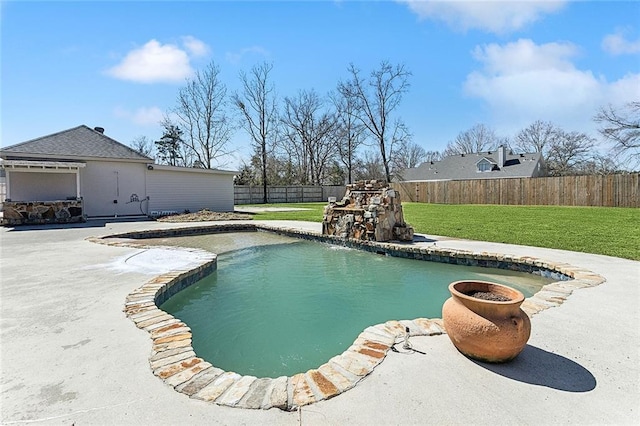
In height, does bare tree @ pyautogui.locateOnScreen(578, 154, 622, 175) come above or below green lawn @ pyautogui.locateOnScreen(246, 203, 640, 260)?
above

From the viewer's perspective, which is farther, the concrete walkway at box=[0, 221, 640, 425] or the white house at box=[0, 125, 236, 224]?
the white house at box=[0, 125, 236, 224]

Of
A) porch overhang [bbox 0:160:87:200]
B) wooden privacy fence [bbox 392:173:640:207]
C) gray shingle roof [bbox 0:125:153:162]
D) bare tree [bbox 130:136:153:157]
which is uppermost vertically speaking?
bare tree [bbox 130:136:153:157]

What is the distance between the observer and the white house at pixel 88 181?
1190 centimetres

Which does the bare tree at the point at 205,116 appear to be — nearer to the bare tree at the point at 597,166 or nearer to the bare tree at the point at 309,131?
the bare tree at the point at 309,131

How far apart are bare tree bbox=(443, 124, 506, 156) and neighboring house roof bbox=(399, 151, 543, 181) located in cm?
711

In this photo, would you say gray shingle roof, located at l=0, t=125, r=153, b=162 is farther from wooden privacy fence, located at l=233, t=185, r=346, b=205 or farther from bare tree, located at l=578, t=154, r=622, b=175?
bare tree, located at l=578, t=154, r=622, b=175

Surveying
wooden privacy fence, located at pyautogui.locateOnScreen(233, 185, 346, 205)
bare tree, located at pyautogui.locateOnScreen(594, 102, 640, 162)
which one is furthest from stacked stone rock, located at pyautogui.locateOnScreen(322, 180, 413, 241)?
bare tree, located at pyautogui.locateOnScreen(594, 102, 640, 162)

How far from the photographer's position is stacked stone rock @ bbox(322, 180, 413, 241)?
7.91 meters

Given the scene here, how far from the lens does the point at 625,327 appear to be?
2.76 metres

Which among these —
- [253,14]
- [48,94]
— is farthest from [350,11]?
[48,94]

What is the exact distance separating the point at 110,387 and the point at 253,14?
336 inches

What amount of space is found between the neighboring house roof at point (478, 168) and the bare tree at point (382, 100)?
5.05 m

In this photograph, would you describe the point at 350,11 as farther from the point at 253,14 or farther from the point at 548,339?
the point at 548,339

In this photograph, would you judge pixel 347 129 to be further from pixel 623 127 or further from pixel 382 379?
pixel 382 379
